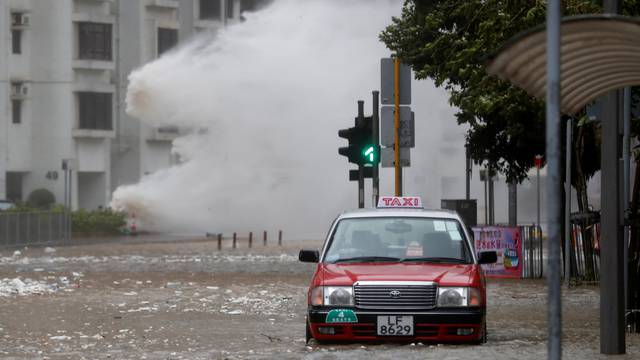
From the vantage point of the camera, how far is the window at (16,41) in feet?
214

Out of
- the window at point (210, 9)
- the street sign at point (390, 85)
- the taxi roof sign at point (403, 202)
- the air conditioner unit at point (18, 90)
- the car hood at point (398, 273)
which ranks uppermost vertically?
the window at point (210, 9)

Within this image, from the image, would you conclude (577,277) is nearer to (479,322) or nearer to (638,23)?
(479,322)

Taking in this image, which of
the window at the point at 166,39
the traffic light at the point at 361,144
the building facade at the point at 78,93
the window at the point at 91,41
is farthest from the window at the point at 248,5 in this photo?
the traffic light at the point at 361,144

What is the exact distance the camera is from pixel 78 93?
68.2 metres

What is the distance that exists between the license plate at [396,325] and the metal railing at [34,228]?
99.3 feet

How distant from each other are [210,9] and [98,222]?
23977 millimetres

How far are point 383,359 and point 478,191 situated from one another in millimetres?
48956

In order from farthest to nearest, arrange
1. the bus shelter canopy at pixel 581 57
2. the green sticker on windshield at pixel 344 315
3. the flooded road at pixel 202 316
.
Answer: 1. the flooded road at pixel 202 316
2. the green sticker on windshield at pixel 344 315
3. the bus shelter canopy at pixel 581 57

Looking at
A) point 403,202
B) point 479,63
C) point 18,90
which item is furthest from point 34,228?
point 403,202

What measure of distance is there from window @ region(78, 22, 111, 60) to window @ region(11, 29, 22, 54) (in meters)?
3.55

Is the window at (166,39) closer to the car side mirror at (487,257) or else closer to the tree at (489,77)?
the tree at (489,77)

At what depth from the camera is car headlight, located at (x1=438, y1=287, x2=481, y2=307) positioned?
13.1 metres

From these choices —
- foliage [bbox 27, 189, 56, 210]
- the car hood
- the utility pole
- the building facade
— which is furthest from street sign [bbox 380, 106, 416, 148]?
the building facade

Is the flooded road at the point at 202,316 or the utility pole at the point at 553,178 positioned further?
the flooded road at the point at 202,316
